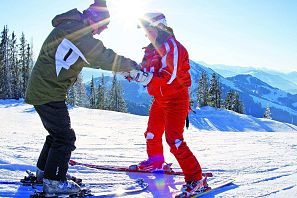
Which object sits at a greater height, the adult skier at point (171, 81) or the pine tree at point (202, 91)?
the adult skier at point (171, 81)

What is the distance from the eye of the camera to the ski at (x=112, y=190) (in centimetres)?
432

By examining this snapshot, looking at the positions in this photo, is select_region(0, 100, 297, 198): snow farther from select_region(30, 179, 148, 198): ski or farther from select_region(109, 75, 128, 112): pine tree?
select_region(109, 75, 128, 112): pine tree

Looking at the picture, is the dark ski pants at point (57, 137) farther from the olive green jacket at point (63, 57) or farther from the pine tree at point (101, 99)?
the pine tree at point (101, 99)

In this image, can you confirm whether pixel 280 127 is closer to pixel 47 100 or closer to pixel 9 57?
pixel 9 57

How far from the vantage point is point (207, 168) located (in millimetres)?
6445

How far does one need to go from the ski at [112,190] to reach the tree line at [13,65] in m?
48.1

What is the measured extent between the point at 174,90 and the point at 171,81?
17 cm

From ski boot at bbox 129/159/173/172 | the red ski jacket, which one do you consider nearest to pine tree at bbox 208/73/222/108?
ski boot at bbox 129/159/173/172

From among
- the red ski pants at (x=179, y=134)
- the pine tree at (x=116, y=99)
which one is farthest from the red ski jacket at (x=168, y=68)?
the pine tree at (x=116, y=99)

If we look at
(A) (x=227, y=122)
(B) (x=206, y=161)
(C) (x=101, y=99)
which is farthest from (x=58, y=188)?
(C) (x=101, y=99)

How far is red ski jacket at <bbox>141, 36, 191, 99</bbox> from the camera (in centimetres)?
500

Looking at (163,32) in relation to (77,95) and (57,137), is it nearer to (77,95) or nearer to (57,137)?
(57,137)

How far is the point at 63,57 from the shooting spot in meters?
4.08

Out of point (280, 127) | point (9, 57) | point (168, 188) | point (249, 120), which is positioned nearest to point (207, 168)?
point (168, 188)
